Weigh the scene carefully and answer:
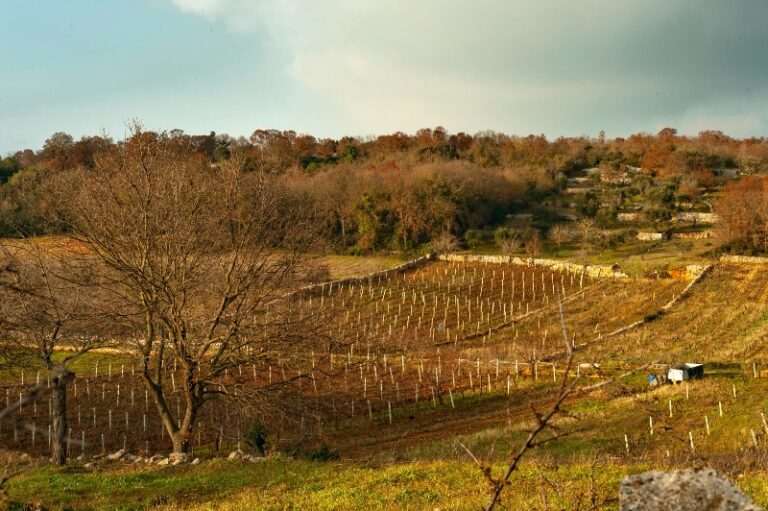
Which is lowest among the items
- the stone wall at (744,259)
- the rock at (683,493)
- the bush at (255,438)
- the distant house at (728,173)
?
the bush at (255,438)

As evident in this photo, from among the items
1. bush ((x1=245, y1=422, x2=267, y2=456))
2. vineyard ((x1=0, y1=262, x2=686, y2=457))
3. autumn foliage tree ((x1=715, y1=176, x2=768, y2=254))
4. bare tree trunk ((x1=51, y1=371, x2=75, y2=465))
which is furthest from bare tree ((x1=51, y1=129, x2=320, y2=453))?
autumn foliage tree ((x1=715, y1=176, x2=768, y2=254))

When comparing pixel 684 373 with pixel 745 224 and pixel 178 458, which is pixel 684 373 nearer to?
pixel 178 458

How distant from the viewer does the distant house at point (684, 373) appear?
906 inches

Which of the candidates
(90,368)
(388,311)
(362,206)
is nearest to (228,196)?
(90,368)

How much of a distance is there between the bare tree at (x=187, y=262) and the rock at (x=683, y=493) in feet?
40.4

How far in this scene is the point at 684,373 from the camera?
23.0 meters

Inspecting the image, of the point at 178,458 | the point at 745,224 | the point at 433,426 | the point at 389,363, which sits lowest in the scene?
the point at 433,426

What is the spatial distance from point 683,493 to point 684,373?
22.8 meters

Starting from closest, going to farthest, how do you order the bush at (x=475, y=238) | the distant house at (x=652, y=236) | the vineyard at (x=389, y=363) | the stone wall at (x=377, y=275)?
the vineyard at (x=389, y=363) → the stone wall at (x=377, y=275) → the distant house at (x=652, y=236) → the bush at (x=475, y=238)

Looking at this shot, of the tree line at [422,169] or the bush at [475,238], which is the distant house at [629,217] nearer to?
the tree line at [422,169]

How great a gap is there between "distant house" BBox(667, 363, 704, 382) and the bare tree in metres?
14.8

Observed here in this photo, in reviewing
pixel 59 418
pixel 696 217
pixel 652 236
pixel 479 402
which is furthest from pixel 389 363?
pixel 696 217

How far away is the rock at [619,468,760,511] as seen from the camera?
2.63 m

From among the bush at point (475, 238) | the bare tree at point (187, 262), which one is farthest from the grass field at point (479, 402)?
the bush at point (475, 238)
